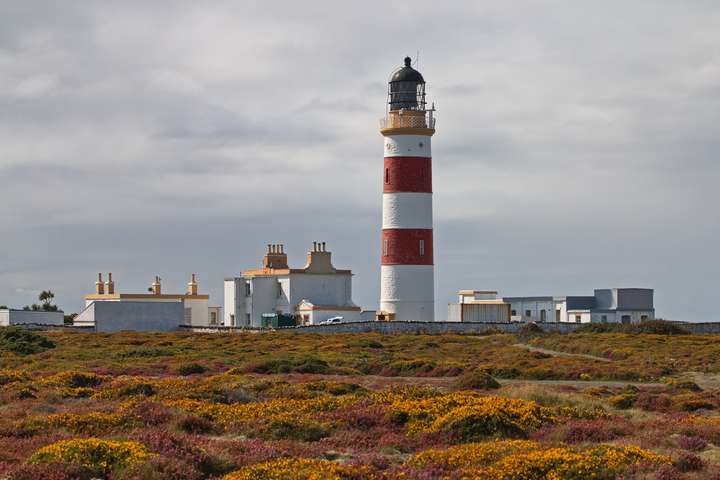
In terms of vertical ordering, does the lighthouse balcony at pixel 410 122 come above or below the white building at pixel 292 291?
→ above

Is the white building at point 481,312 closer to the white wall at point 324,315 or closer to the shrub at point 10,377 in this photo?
the white wall at point 324,315

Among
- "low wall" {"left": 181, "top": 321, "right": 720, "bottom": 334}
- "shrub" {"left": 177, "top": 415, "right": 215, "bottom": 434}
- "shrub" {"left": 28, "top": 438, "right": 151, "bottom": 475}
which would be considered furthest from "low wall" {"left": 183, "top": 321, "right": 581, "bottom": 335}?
"shrub" {"left": 28, "top": 438, "right": 151, "bottom": 475}

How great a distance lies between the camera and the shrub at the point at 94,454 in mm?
14625

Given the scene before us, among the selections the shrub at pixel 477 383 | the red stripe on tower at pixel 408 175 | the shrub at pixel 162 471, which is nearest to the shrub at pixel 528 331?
the red stripe on tower at pixel 408 175

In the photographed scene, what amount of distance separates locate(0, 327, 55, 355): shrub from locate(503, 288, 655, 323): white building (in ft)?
153

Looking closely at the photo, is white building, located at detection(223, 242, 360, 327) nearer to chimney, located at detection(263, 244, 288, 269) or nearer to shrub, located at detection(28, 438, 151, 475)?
chimney, located at detection(263, 244, 288, 269)

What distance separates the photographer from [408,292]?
6094cm

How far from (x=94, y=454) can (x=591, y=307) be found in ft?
260

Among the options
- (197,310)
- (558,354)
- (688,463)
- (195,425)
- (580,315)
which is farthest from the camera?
(580,315)

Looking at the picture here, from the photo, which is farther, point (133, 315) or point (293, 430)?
point (133, 315)

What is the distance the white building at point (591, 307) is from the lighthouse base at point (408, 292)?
2742 cm

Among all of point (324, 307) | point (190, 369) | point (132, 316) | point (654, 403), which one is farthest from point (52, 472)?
point (132, 316)

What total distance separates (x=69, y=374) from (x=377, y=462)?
15.6m

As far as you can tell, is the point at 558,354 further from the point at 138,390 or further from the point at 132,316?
the point at 132,316
